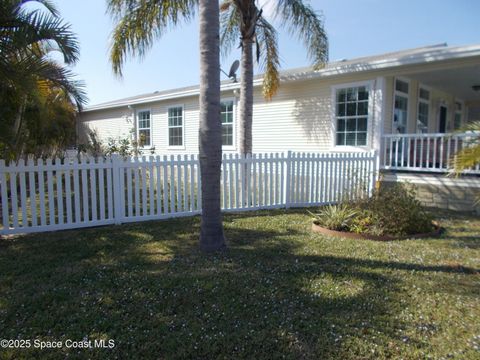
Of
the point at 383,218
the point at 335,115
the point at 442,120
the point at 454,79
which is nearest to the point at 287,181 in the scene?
the point at 383,218

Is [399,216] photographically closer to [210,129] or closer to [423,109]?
[210,129]

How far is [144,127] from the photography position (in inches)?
680

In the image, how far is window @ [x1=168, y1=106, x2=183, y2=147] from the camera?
598 inches

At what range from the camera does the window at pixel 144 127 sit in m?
17.0

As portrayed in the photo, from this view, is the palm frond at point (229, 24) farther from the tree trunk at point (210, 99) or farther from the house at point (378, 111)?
the tree trunk at point (210, 99)

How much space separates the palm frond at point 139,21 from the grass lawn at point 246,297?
542cm

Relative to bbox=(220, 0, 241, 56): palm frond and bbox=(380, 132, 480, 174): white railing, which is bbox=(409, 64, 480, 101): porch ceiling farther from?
bbox=(220, 0, 241, 56): palm frond

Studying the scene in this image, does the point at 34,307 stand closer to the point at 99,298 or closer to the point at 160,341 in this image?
the point at 99,298

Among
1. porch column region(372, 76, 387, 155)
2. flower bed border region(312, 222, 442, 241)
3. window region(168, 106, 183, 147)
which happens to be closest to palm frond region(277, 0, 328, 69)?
porch column region(372, 76, 387, 155)

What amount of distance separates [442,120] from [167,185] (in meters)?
11.7

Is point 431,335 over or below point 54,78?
below

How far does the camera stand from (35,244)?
5.29 meters

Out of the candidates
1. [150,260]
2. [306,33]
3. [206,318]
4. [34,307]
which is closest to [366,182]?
[306,33]

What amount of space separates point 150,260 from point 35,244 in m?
2.13
